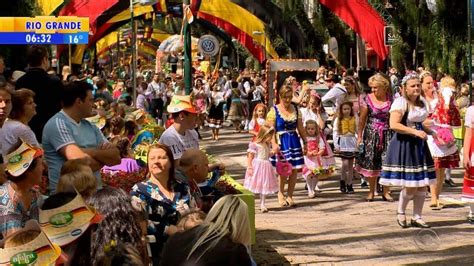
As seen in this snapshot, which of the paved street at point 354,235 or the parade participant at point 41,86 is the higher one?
the parade participant at point 41,86

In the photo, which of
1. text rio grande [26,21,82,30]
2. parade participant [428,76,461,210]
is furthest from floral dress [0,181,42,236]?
text rio grande [26,21,82,30]

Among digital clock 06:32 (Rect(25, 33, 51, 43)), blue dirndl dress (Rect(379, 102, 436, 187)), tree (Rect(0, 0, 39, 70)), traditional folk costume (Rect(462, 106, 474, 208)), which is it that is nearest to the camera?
traditional folk costume (Rect(462, 106, 474, 208))

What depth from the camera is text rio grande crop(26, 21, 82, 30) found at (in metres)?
18.9

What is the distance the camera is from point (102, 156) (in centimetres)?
660

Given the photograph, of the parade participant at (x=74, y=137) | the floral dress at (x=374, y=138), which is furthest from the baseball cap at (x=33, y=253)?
the floral dress at (x=374, y=138)

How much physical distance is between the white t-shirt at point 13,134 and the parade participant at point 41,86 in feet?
6.41

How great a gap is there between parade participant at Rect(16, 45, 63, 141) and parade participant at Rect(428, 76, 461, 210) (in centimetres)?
518

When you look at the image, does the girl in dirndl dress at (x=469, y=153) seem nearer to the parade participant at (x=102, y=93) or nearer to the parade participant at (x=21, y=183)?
the parade participant at (x=21, y=183)

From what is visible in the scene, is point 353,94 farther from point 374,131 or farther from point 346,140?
point 374,131

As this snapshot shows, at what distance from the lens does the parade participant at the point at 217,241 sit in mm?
3828

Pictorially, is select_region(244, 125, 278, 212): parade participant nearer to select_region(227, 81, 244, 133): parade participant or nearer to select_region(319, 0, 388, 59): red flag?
select_region(319, 0, 388, 59): red flag

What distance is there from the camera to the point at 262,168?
1294cm

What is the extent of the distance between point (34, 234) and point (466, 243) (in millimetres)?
6652

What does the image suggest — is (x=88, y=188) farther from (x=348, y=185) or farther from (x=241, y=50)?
(x=241, y=50)
